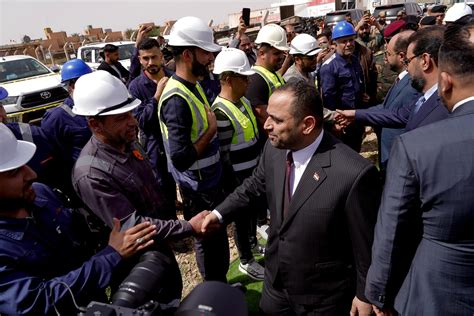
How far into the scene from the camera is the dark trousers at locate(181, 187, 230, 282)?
312 centimetres

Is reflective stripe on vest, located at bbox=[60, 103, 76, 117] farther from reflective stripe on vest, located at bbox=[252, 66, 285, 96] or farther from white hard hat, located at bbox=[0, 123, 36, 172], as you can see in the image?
reflective stripe on vest, located at bbox=[252, 66, 285, 96]

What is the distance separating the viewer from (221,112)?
3131 mm

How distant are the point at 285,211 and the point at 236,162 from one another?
128 cm

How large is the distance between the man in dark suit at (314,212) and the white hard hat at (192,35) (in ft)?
3.50

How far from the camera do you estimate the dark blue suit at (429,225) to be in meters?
1.53

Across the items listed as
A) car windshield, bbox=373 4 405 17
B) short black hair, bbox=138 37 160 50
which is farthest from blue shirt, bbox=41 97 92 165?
car windshield, bbox=373 4 405 17

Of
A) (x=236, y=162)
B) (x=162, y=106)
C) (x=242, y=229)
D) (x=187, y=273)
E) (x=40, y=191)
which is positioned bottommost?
(x=187, y=273)

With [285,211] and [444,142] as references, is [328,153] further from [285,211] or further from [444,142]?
[444,142]

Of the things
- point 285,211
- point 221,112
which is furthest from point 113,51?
point 285,211

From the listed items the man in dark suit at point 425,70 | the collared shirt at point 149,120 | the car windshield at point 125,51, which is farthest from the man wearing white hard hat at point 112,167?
the car windshield at point 125,51

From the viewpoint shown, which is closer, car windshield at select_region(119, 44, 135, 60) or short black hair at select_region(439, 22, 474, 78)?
short black hair at select_region(439, 22, 474, 78)

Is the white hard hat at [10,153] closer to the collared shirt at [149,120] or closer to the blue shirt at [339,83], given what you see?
the collared shirt at [149,120]

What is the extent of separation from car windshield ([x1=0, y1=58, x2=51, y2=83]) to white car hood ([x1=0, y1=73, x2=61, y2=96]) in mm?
424

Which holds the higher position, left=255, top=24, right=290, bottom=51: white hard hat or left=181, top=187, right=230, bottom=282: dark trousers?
left=255, top=24, right=290, bottom=51: white hard hat
